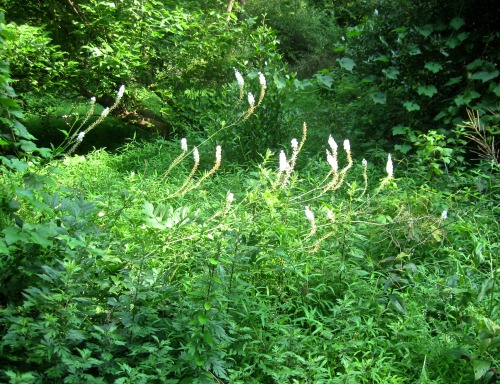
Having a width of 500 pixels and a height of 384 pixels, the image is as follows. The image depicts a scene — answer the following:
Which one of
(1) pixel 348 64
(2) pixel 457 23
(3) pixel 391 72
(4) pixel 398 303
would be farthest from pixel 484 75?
(4) pixel 398 303

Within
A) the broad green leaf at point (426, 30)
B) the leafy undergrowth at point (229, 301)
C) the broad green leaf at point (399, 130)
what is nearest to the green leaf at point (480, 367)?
the leafy undergrowth at point (229, 301)

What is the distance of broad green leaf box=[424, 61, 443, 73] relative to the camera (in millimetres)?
5492

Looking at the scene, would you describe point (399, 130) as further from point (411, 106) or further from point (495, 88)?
point (495, 88)

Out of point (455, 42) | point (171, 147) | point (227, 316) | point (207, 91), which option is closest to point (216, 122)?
point (171, 147)

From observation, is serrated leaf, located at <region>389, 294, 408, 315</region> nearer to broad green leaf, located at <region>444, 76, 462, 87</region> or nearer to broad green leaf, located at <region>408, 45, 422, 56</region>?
broad green leaf, located at <region>444, 76, 462, 87</region>

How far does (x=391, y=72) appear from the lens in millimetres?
5695

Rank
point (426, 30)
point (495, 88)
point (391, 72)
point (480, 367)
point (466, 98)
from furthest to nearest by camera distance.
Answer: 1. point (391, 72)
2. point (426, 30)
3. point (466, 98)
4. point (495, 88)
5. point (480, 367)

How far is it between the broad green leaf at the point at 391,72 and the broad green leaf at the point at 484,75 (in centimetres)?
74

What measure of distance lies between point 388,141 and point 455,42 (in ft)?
3.88

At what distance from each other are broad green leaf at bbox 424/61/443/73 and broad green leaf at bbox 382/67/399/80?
302 mm

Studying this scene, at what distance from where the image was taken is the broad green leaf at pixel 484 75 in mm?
5254

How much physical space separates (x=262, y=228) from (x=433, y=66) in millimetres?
3157

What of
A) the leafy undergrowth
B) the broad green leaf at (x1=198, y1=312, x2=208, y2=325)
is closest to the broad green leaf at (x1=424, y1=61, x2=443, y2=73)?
the leafy undergrowth

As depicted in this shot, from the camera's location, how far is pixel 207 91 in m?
7.71
